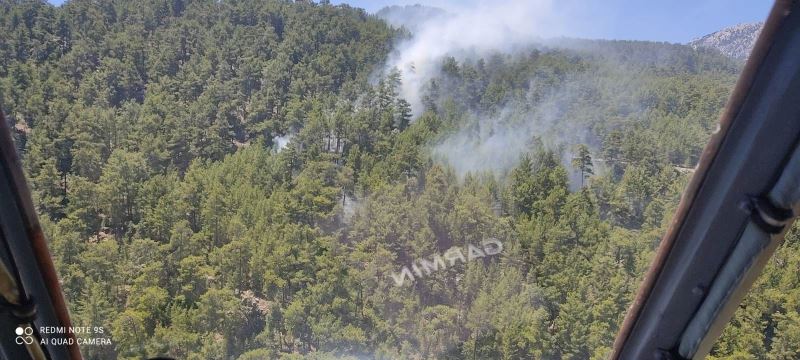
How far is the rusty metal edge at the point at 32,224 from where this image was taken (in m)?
0.52

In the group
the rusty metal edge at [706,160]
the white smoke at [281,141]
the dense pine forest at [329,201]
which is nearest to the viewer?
the rusty metal edge at [706,160]

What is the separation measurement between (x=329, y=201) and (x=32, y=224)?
746 cm

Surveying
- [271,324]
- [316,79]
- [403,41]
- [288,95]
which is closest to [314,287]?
[271,324]

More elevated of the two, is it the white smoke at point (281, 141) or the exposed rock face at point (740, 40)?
the exposed rock face at point (740, 40)

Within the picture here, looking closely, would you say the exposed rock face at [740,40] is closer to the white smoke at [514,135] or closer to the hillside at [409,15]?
the white smoke at [514,135]

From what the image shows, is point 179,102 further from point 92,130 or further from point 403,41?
point 403,41

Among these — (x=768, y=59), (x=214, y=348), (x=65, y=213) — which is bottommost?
(x=214, y=348)

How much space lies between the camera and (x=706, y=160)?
51 cm

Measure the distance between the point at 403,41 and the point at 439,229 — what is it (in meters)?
16.0

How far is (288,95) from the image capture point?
13.4m

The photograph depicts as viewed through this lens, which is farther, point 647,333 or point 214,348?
point 214,348

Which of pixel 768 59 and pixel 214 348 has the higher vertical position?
pixel 768 59

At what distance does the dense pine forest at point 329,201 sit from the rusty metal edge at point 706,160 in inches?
26.1

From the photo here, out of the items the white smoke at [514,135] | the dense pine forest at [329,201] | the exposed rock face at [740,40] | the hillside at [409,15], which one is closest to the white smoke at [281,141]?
the dense pine forest at [329,201]
